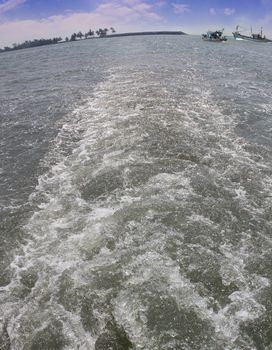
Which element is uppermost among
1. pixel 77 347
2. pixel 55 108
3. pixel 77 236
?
pixel 55 108

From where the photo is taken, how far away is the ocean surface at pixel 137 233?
6512 millimetres

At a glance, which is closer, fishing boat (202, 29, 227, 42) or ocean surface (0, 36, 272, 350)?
ocean surface (0, 36, 272, 350)

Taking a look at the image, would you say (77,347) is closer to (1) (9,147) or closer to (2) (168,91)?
(1) (9,147)

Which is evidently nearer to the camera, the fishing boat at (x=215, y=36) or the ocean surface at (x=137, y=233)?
the ocean surface at (x=137, y=233)

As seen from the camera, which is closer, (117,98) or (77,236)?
(77,236)

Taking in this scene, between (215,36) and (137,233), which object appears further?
(215,36)

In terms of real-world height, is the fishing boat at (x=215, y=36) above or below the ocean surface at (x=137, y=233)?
above

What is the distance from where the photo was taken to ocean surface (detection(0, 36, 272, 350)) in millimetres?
6512

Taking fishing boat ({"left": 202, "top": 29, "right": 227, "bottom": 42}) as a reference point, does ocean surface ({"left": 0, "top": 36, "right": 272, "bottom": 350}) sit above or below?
below

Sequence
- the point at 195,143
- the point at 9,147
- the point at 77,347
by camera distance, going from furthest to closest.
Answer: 1. the point at 9,147
2. the point at 195,143
3. the point at 77,347

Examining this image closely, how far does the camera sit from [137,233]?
29.7ft

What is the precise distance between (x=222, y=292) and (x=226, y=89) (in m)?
23.4

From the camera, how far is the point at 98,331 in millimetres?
6430

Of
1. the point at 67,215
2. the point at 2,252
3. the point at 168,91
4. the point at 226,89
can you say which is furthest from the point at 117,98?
the point at 2,252
